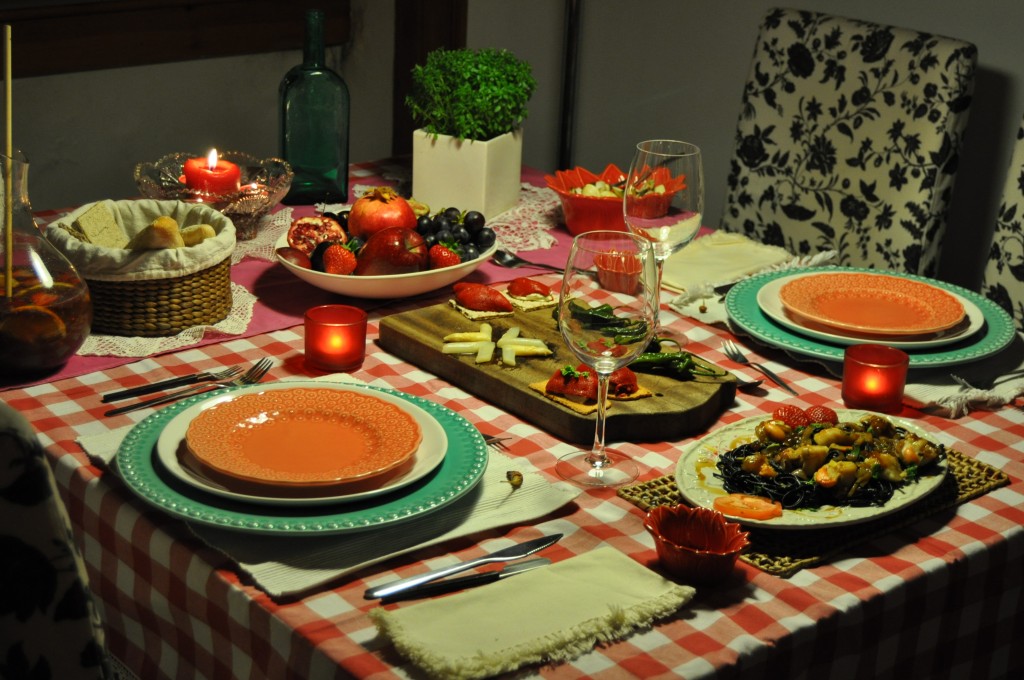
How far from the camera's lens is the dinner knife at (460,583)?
3.22 feet

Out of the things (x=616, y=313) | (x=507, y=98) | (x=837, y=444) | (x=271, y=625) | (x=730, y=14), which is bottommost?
(x=271, y=625)

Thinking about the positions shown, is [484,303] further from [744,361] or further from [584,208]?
[584,208]

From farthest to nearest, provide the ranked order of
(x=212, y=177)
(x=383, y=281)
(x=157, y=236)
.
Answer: (x=212, y=177), (x=383, y=281), (x=157, y=236)

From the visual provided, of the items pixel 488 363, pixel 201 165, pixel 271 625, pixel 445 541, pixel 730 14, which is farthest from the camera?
pixel 730 14

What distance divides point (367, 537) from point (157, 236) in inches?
23.3

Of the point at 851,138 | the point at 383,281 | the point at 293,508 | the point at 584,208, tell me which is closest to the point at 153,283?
the point at 383,281

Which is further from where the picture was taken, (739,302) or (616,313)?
(739,302)

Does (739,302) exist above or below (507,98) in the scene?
below

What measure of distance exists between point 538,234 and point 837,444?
0.92 m

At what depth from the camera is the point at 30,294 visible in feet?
4.46

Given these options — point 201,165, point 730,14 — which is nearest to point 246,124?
point 730,14

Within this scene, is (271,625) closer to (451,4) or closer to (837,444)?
(837,444)

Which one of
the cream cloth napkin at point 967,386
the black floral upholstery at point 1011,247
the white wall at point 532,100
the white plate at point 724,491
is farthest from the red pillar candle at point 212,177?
the white wall at point 532,100

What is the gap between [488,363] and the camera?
141 cm
